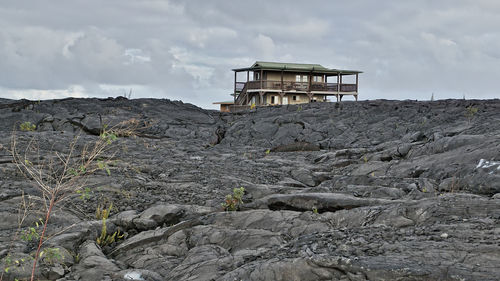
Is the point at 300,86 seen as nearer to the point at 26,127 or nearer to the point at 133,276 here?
the point at 26,127

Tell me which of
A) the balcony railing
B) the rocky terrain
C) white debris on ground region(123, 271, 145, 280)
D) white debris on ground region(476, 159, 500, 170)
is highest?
the balcony railing

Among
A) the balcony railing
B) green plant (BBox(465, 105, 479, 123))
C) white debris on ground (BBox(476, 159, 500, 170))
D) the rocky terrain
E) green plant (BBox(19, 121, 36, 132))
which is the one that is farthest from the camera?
the balcony railing

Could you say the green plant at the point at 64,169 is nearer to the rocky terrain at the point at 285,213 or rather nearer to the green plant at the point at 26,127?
the rocky terrain at the point at 285,213

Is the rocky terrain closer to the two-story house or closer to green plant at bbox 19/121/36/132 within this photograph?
green plant at bbox 19/121/36/132

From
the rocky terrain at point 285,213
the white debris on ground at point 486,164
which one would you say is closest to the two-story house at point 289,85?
the rocky terrain at point 285,213

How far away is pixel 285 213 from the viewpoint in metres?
8.21

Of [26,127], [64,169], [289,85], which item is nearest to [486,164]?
[64,169]

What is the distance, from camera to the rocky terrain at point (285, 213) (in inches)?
200

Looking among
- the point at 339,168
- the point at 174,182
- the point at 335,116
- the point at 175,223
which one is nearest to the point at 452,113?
the point at 335,116

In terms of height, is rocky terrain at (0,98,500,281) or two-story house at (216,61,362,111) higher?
two-story house at (216,61,362,111)

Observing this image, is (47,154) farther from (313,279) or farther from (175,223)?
(313,279)

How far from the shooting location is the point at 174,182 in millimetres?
12414

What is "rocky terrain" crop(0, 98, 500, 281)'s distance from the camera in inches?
200

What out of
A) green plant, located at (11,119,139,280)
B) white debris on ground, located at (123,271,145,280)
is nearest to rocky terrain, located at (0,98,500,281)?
white debris on ground, located at (123,271,145,280)
